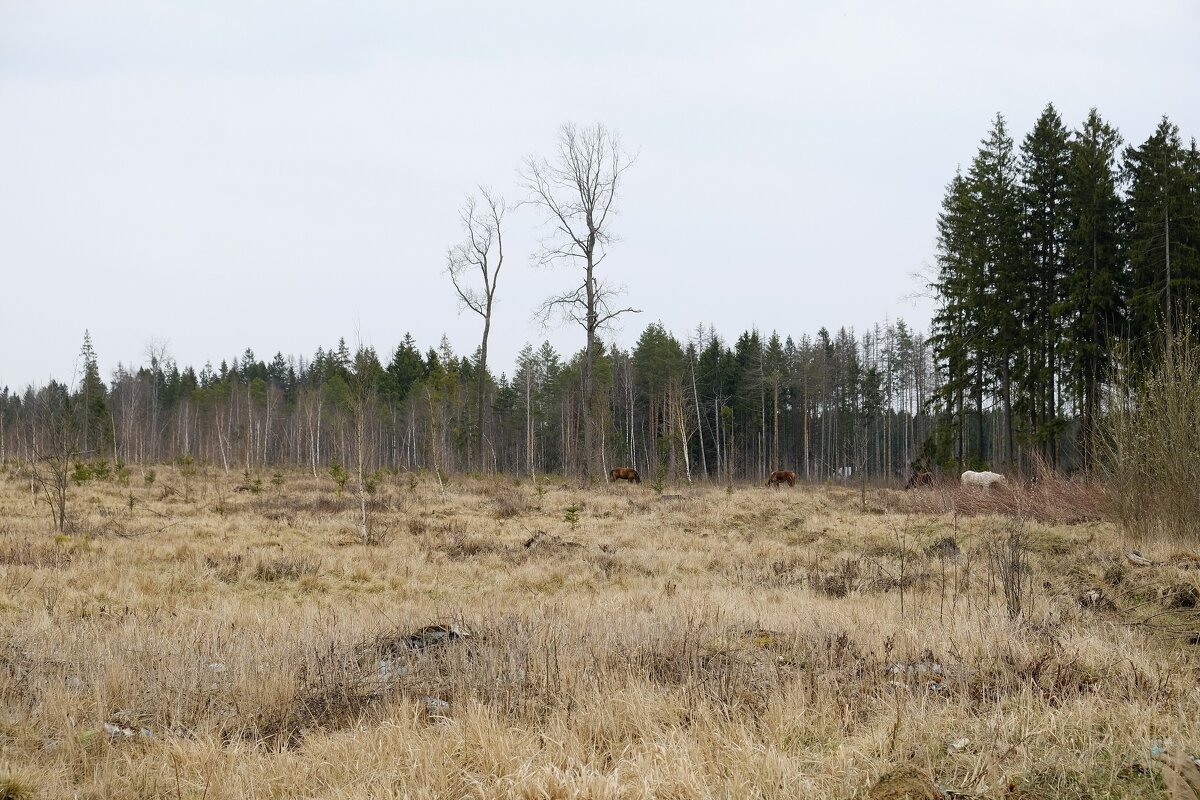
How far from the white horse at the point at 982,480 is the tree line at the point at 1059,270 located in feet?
8.09

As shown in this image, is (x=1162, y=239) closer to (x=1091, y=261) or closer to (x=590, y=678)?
(x=1091, y=261)

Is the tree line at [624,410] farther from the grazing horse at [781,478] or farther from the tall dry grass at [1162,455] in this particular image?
the tall dry grass at [1162,455]

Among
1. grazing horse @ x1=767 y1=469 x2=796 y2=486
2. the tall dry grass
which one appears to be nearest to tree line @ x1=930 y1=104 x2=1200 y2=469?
grazing horse @ x1=767 y1=469 x2=796 y2=486

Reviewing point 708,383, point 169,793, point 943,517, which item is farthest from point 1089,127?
point 708,383

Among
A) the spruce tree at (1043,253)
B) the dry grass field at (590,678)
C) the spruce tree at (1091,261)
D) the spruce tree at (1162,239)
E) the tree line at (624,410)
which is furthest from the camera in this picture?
the tree line at (624,410)

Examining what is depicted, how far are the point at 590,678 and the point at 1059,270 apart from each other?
30065 millimetres

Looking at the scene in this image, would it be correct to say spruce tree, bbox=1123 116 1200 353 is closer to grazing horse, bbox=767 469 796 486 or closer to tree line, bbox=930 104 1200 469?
tree line, bbox=930 104 1200 469

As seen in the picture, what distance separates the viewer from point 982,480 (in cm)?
2300

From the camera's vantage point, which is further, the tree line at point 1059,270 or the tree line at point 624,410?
the tree line at point 624,410

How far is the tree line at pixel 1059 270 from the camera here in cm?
2422

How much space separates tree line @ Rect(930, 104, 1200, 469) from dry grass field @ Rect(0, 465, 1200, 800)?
54.7ft

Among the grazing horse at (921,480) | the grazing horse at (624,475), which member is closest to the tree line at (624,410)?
the grazing horse at (624,475)

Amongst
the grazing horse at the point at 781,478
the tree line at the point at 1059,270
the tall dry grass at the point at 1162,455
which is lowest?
the grazing horse at the point at 781,478

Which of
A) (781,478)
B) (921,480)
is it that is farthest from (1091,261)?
(781,478)
